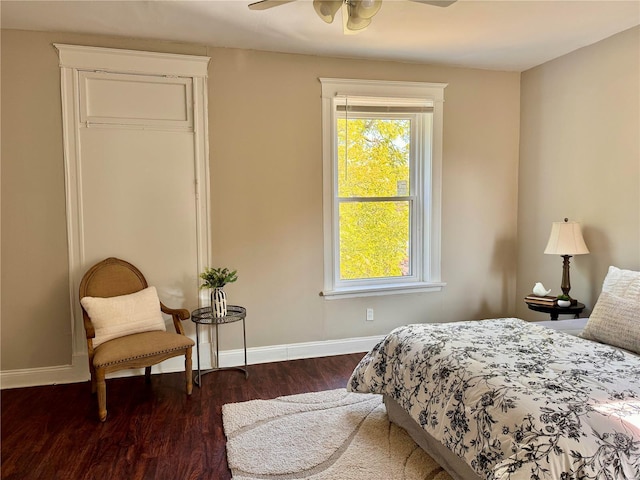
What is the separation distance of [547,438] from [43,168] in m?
3.48

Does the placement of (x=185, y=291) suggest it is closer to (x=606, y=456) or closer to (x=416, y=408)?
(x=416, y=408)

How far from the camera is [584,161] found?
3.52 m

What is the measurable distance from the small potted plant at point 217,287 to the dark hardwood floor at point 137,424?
552 mm

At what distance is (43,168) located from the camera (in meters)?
3.18

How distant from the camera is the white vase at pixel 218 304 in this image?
10.8 feet

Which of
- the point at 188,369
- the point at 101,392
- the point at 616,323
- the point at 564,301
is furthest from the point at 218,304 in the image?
the point at 564,301

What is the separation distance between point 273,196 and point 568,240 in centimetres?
236

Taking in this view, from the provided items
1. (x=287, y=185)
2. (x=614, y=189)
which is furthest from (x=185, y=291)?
(x=614, y=189)

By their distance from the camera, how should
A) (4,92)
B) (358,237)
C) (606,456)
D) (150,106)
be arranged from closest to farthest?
(606,456)
(4,92)
(150,106)
(358,237)

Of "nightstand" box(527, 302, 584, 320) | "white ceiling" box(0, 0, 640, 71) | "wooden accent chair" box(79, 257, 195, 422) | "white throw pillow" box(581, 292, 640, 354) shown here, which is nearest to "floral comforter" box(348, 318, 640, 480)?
"white throw pillow" box(581, 292, 640, 354)

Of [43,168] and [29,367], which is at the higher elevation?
[43,168]

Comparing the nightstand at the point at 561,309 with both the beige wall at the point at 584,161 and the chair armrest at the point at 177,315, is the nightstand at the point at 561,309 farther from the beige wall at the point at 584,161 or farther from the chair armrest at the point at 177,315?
the chair armrest at the point at 177,315

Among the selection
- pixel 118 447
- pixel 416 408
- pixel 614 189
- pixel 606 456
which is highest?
pixel 614 189

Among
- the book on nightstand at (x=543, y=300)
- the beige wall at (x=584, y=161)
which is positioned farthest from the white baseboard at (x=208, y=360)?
the beige wall at (x=584, y=161)
